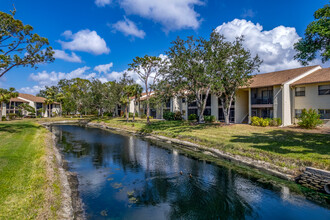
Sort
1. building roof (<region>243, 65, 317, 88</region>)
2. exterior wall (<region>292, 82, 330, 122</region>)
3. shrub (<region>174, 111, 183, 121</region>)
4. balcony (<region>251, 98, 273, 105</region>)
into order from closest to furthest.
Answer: exterior wall (<region>292, 82, 330, 122</region>) → building roof (<region>243, 65, 317, 88</region>) → balcony (<region>251, 98, 273, 105</region>) → shrub (<region>174, 111, 183, 121</region>)

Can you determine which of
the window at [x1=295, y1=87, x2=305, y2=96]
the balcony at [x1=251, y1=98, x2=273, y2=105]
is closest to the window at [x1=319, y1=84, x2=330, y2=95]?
the window at [x1=295, y1=87, x2=305, y2=96]

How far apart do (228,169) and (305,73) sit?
874 inches

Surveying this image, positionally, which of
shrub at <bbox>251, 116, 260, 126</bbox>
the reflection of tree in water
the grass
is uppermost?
shrub at <bbox>251, 116, 260, 126</bbox>

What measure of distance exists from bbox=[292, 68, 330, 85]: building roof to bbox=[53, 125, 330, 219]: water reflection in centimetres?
1927

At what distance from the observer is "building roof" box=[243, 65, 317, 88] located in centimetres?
2770

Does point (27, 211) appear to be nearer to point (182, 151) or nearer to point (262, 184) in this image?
point (262, 184)

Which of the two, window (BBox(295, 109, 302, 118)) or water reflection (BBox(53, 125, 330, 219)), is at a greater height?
window (BBox(295, 109, 302, 118))

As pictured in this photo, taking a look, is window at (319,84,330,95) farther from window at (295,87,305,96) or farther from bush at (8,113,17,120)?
bush at (8,113,17,120)

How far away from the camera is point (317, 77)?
25.2 m

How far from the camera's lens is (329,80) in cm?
2297

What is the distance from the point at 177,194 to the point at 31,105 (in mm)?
65822

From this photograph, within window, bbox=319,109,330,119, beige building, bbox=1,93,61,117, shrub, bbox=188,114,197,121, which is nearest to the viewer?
window, bbox=319,109,330,119

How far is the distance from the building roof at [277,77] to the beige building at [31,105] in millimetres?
60242

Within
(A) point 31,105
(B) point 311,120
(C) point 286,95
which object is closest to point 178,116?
(C) point 286,95
